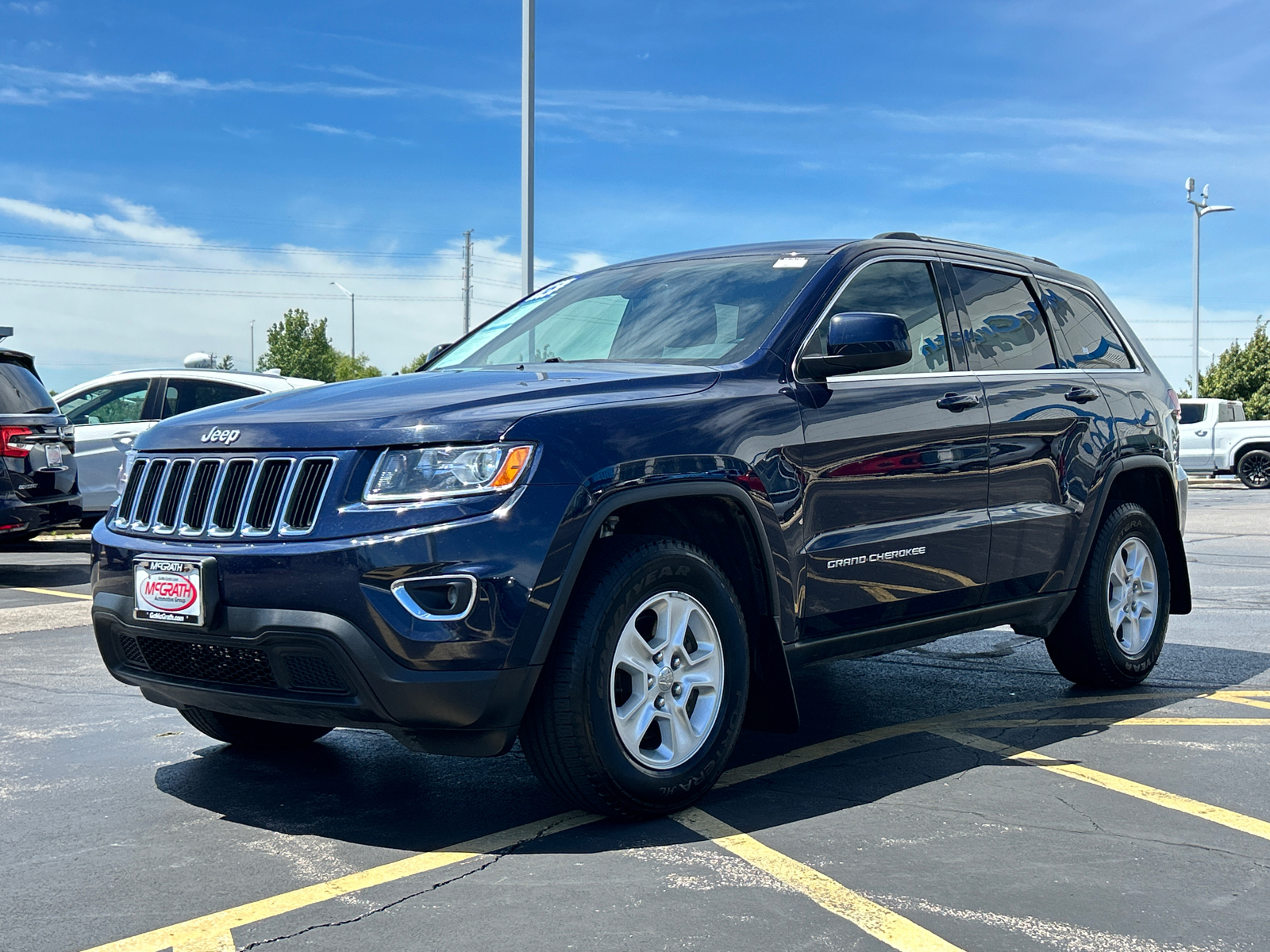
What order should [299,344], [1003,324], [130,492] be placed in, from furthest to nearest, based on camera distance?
[299,344]
[1003,324]
[130,492]

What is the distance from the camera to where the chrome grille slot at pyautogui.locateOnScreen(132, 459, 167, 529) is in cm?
429

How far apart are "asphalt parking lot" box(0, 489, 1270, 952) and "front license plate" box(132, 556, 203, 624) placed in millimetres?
662

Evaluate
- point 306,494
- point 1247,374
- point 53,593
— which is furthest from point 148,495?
point 1247,374

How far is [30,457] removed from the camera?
425 inches

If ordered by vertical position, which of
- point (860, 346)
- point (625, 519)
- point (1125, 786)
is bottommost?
point (1125, 786)

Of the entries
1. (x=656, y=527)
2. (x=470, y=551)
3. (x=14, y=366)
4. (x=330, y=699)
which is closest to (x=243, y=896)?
(x=330, y=699)

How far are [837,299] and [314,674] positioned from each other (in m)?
2.37

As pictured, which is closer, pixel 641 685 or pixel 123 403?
pixel 641 685

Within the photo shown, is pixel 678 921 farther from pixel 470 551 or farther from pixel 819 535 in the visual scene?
pixel 819 535

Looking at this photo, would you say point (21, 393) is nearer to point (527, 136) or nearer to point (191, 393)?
point (191, 393)

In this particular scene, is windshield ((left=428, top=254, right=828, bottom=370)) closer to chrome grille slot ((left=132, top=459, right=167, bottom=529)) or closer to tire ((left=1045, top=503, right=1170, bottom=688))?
chrome grille slot ((left=132, top=459, right=167, bottom=529))

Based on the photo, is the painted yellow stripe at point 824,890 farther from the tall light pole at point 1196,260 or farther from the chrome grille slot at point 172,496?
the tall light pole at point 1196,260

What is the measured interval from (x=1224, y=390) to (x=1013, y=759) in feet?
186

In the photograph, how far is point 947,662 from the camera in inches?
279
